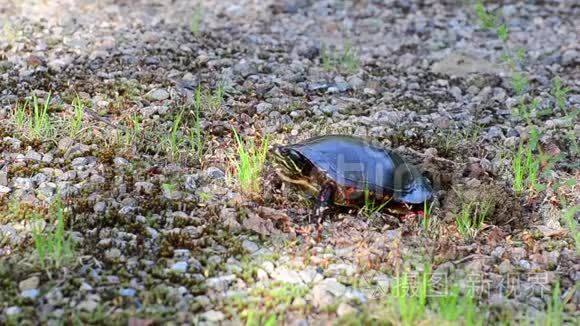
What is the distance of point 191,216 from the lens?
405 cm

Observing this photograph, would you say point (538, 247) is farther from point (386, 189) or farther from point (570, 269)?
point (386, 189)

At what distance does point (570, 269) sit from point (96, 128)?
2780 millimetres

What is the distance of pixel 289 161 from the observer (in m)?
4.29

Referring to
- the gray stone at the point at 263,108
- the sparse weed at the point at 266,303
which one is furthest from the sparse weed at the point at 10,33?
the sparse weed at the point at 266,303

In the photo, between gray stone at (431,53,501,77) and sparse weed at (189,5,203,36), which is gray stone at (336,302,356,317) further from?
sparse weed at (189,5,203,36)

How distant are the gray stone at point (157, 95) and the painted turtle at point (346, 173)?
1300 mm

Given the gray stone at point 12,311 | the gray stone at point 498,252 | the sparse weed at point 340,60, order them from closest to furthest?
the gray stone at point 12,311, the gray stone at point 498,252, the sparse weed at point 340,60

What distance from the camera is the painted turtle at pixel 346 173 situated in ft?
13.7

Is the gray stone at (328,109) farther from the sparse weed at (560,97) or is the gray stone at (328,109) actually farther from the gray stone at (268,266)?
the gray stone at (268,266)

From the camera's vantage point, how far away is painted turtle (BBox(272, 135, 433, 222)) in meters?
4.17

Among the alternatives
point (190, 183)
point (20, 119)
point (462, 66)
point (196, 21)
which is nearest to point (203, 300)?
point (190, 183)

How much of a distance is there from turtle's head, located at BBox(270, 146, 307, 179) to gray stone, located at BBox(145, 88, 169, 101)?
1307mm

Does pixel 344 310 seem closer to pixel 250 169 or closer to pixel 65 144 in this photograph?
pixel 250 169

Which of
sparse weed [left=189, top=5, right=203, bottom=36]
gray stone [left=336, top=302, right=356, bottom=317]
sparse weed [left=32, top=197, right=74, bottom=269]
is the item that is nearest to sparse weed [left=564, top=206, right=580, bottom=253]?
gray stone [left=336, top=302, right=356, bottom=317]
